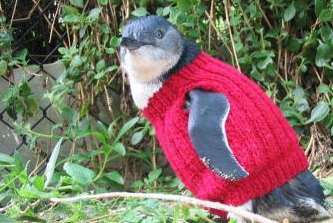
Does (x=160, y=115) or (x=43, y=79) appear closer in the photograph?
(x=160, y=115)

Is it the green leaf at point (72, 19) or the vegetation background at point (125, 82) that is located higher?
the green leaf at point (72, 19)

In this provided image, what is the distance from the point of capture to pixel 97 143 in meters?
2.42

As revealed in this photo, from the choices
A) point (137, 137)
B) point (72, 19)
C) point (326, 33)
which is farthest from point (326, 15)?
point (72, 19)

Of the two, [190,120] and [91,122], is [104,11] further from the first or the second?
A: [190,120]

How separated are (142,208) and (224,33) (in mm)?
1149

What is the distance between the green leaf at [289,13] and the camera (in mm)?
2166

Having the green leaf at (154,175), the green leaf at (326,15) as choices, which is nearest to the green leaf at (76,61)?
the green leaf at (154,175)

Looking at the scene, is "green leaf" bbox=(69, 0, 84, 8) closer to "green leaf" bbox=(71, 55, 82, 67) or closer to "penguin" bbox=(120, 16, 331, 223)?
"green leaf" bbox=(71, 55, 82, 67)

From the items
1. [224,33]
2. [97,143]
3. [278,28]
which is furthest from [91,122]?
[278,28]

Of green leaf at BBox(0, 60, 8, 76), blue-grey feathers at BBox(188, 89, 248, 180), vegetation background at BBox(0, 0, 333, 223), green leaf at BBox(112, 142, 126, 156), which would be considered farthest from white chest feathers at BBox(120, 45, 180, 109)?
green leaf at BBox(0, 60, 8, 76)

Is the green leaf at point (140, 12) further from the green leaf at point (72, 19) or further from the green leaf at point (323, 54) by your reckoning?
the green leaf at point (323, 54)

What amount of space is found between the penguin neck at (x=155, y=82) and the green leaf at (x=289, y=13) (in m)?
0.68

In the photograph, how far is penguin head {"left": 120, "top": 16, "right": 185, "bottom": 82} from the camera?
1.46 meters

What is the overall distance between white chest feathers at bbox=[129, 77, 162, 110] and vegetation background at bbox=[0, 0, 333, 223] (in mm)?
459
